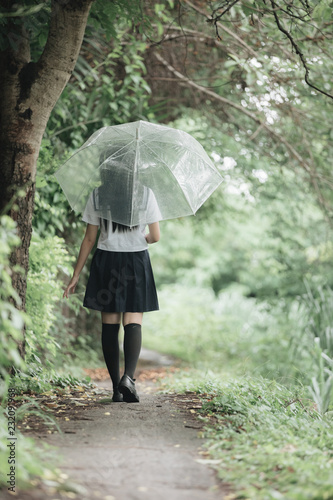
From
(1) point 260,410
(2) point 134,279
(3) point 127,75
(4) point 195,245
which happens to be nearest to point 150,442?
(1) point 260,410

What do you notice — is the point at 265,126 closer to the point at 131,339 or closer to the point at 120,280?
the point at 120,280

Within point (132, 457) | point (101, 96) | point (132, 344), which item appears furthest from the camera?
point (101, 96)

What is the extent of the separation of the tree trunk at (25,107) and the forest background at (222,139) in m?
0.24

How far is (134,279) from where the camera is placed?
391 cm

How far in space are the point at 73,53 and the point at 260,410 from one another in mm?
2680

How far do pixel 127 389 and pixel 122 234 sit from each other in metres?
1.05

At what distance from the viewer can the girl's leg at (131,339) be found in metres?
3.87

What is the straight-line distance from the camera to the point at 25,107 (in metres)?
3.89

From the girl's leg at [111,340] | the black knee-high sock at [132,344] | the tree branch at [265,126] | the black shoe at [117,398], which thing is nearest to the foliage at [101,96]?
the tree branch at [265,126]

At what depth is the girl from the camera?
3896 millimetres

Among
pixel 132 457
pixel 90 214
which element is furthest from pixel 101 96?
pixel 132 457

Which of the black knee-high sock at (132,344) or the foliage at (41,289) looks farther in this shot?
the foliage at (41,289)

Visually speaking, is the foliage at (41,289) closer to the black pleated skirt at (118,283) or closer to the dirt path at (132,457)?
the black pleated skirt at (118,283)

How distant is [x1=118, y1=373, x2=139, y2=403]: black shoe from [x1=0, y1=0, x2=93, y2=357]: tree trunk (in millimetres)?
769
